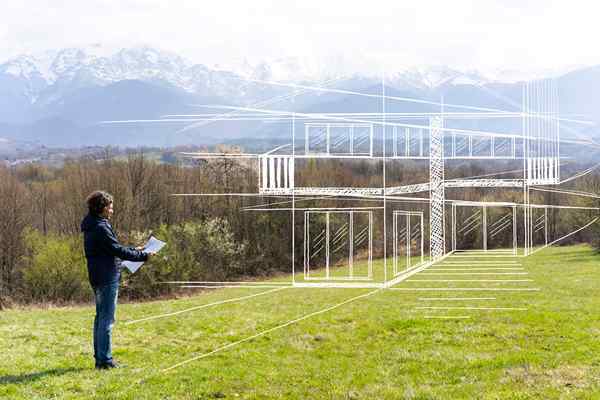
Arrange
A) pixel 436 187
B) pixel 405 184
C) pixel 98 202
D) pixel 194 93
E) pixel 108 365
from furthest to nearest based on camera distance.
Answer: pixel 194 93
pixel 436 187
pixel 405 184
pixel 108 365
pixel 98 202

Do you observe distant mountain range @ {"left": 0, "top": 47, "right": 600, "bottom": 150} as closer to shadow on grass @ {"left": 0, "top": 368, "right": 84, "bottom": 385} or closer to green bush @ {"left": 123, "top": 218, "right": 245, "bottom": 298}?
green bush @ {"left": 123, "top": 218, "right": 245, "bottom": 298}

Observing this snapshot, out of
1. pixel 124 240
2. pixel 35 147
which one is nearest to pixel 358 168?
pixel 124 240

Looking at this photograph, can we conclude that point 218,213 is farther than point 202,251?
Yes

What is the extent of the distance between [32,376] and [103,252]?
5.98 ft

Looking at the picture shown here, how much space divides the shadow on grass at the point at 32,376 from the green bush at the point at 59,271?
564 inches

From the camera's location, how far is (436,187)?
11.2 metres

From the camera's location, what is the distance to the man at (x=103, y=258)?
9141mm

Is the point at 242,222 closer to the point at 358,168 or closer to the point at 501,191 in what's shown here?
the point at 358,168

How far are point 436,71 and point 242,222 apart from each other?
4.75 meters

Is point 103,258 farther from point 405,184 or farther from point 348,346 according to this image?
point 405,184

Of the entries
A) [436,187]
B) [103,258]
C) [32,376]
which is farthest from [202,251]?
[436,187]

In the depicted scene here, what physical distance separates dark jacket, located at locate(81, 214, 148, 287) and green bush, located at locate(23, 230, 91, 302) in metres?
14.8

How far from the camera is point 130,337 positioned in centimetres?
1170

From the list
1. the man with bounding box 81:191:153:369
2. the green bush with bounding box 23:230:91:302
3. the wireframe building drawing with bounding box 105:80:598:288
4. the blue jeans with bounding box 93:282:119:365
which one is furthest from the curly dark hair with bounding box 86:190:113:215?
the green bush with bounding box 23:230:91:302
